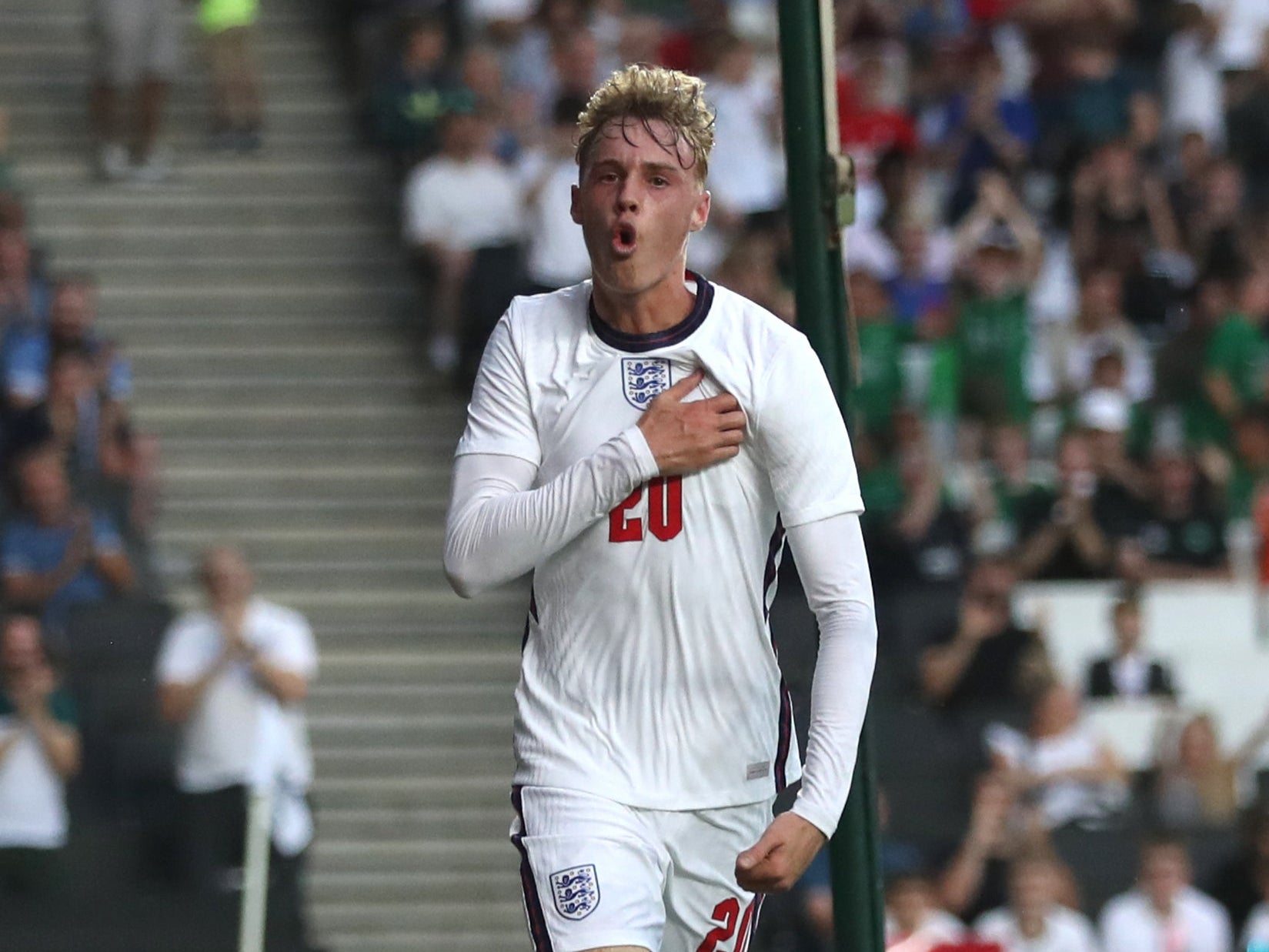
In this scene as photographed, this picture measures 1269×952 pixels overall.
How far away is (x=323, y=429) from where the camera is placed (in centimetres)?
1251

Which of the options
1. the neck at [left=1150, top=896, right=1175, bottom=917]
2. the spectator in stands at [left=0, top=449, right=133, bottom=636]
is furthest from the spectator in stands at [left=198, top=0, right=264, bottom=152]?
the neck at [left=1150, top=896, right=1175, bottom=917]

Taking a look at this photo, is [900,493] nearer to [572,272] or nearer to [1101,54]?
[572,272]

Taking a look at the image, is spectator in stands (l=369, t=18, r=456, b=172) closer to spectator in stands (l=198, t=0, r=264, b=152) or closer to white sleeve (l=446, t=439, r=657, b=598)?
spectator in stands (l=198, t=0, r=264, b=152)

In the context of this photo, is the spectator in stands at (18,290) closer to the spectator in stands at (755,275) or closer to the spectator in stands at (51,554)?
the spectator in stands at (51,554)

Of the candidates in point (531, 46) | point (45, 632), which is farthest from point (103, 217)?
point (45, 632)

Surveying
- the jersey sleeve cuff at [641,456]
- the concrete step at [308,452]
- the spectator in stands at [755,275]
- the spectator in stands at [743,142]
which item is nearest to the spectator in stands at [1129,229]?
the spectator in stands at [743,142]

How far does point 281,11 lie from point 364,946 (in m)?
6.65

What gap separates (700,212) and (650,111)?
214mm

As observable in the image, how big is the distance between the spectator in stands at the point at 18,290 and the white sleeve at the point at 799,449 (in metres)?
7.59

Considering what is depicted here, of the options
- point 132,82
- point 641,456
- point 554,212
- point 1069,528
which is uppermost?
point 132,82

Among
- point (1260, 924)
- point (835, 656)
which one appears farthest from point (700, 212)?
point (1260, 924)

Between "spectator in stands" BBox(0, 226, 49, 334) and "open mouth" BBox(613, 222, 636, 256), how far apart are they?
24.5 ft

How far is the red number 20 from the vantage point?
449 centimetres

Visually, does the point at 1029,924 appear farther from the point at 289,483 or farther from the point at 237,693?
the point at 289,483
